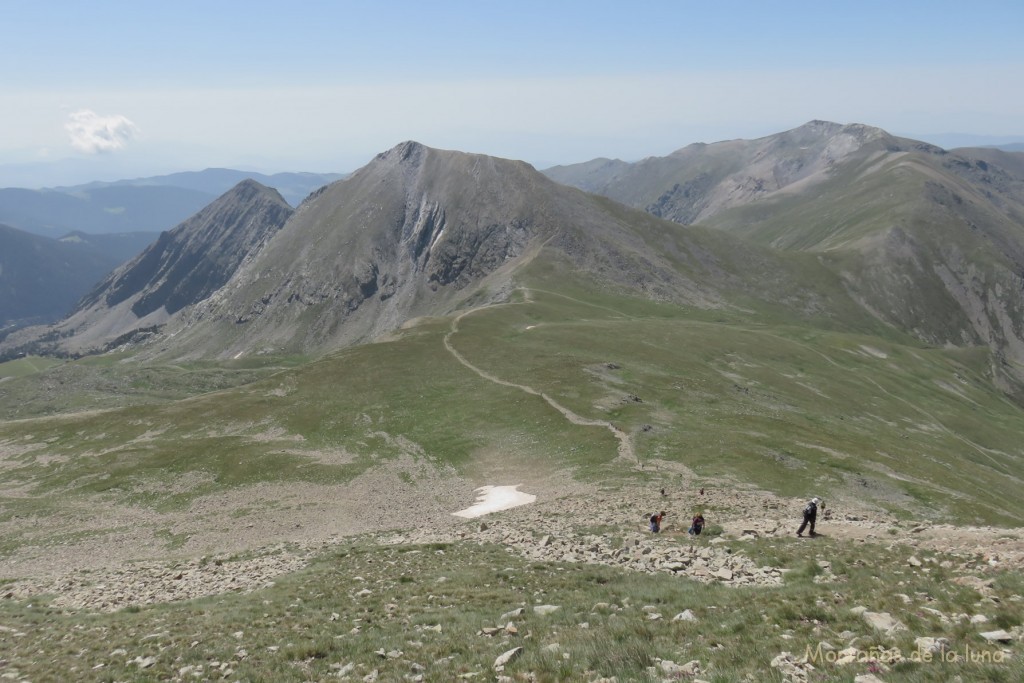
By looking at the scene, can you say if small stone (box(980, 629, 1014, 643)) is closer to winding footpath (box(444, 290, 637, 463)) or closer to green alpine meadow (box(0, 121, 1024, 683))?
green alpine meadow (box(0, 121, 1024, 683))

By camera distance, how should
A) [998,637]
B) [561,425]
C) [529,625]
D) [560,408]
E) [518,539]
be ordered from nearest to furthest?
1. [998,637]
2. [529,625]
3. [518,539]
4. [561,425]
5. [560,408]

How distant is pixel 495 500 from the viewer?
53625mm

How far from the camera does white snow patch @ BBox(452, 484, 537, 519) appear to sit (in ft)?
167

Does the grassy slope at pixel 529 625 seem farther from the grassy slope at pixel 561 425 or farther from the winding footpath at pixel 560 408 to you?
the winding footpath at pixel 560 408

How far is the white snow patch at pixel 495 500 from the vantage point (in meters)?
51.0

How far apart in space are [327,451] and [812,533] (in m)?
55.5

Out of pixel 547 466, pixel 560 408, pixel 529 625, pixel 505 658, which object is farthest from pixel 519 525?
pixel 560 408

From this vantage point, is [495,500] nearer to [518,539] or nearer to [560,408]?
[518,539]

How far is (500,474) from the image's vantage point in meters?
61.7

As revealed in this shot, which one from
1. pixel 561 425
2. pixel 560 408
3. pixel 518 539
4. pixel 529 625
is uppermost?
pixel 529 625

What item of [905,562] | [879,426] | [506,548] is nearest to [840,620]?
[905,562]

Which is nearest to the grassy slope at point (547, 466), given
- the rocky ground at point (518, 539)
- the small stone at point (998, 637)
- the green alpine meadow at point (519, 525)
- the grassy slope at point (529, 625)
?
the grassy slope at point (529, 625)

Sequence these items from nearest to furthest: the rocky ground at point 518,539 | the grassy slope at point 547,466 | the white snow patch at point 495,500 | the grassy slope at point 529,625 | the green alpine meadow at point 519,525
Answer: the grassy slope at point 529,625 → the green alpine meadow at point 519,525 → the grassy slope at point 547,466 → the rocky ground at point 518,539 → the white snow patch at point 495,500

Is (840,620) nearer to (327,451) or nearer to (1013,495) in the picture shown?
(327,451)
